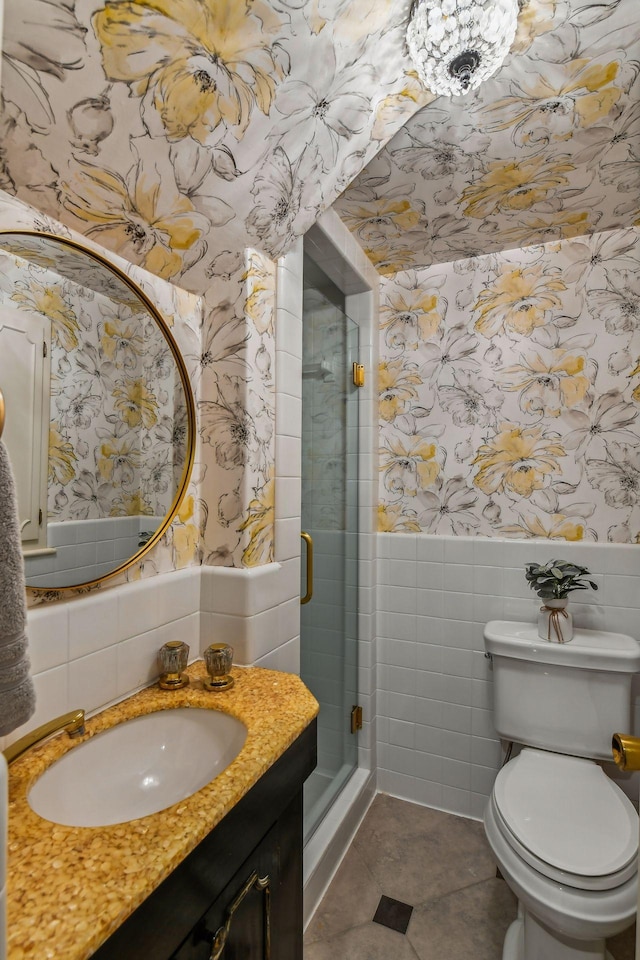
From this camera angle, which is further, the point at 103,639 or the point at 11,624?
the point at 103,639

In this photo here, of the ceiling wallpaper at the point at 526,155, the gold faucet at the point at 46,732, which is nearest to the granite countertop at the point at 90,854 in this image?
the gold faucet at the point at 46,732

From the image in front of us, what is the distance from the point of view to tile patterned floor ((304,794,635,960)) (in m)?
1.39

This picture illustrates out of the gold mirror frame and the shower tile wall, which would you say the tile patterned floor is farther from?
the gold mirror frame

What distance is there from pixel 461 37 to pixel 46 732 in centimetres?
158

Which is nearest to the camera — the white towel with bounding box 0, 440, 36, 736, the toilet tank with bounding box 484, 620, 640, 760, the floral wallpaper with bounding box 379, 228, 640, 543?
the white towel with bounding box 0, 440, 36, 736

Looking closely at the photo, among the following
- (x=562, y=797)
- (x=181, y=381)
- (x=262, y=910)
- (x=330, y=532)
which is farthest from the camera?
(x=330, y=532)

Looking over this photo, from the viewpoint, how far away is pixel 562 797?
1.35m

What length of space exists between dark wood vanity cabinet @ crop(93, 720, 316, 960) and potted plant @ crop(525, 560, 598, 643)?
3.40 ft

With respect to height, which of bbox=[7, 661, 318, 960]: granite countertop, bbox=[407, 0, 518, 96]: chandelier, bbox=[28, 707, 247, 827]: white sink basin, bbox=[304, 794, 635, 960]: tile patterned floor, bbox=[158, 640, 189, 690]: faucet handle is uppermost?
bbox=[407, 0, 518, 96]: chandelier

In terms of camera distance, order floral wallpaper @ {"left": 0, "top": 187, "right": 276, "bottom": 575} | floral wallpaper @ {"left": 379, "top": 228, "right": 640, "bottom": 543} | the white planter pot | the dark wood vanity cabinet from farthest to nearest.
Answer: floral wallpaper @ {"left": 379, "top": 228, "right": 640, "bottom": 543}
the white planter pot
floral wallpaper @ {"left": 0, "top": 187, "right": 276, "bottom": 575}
the dark wood vanity cabinet

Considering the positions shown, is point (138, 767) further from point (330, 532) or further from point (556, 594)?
point (556, 594)

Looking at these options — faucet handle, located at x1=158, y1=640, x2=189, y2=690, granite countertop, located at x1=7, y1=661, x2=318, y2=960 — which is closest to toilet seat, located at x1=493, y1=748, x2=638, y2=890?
granite countertop, located at x1=7, y1=661, x2=318, y2=960

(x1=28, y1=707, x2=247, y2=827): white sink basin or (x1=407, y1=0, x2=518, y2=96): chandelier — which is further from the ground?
(x1=407, y1=0, x2=518, y2=96): chandelier

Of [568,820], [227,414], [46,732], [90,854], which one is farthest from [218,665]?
[568,820]
